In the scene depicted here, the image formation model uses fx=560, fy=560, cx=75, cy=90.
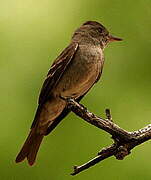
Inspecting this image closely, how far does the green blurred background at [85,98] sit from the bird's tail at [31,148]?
0.32 metres

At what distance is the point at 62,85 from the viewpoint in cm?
292

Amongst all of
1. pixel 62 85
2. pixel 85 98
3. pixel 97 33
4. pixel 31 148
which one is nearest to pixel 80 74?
pixel 62 85

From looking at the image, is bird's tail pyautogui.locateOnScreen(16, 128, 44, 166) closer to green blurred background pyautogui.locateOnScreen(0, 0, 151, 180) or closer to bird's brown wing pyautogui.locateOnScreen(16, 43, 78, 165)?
bird's brown wing pyautogui.locateOnScreen(16, 43, 78, 165)

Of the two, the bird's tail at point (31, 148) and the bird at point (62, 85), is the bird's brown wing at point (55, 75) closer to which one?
the bird at point (62, 85)

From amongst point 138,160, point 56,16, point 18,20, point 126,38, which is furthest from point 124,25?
point 138,160

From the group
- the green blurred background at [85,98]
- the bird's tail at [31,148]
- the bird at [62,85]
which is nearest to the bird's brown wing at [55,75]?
the bird at [62,85]

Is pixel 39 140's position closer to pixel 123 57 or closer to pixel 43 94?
pixel 43 94

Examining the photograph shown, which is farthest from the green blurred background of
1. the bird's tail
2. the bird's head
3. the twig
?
the twig

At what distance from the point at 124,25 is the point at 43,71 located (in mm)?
624

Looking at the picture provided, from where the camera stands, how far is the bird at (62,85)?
2896mm

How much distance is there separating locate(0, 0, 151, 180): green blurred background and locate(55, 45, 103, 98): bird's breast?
0.50 meters

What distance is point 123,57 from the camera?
3.58 metres

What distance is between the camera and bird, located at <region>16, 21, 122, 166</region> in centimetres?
290

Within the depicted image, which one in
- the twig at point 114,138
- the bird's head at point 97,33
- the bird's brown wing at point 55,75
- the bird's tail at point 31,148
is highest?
the bird's head at point 97,33
